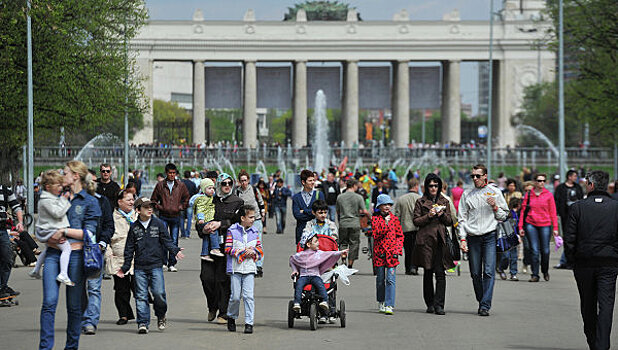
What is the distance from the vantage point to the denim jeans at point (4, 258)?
15898mm

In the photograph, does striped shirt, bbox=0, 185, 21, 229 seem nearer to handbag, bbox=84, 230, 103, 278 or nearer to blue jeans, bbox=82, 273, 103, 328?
blue jeans, bbox=82, 273, 103, 328

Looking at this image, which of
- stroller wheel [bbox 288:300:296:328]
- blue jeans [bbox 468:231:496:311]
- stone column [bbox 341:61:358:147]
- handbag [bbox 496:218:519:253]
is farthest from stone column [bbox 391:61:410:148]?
stroller wheel [bbox 288:300:296:328]

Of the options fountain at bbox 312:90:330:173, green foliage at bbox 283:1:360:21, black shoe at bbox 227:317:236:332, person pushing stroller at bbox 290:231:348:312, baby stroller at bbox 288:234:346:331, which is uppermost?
green foliage at bbox 283:1:360:21

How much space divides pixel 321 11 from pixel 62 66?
79.3 m

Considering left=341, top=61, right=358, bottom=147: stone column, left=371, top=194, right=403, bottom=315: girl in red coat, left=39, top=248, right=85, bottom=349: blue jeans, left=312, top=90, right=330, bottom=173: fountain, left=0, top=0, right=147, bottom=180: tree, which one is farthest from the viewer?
left=341, top=61, right=358, bottom=147: stone column

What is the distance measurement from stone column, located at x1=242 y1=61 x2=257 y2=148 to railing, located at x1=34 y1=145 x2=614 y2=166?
5.05 metres

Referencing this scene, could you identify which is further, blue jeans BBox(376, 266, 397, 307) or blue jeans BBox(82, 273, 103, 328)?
blue jeans BBox(376, 266, 397, 307)

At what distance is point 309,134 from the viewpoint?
4692 inches

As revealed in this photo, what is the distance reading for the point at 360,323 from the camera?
1385 centimetres

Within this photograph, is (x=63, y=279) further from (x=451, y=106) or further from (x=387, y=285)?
(x=451, y=106)

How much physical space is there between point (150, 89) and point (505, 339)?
89.5m

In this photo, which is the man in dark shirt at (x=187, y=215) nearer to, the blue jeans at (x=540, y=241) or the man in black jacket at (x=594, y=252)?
the blue jeans at (x=540, y=241)

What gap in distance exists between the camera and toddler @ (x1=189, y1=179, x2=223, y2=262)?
1402cm

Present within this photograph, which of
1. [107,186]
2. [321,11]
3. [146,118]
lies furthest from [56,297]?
[321,11]
